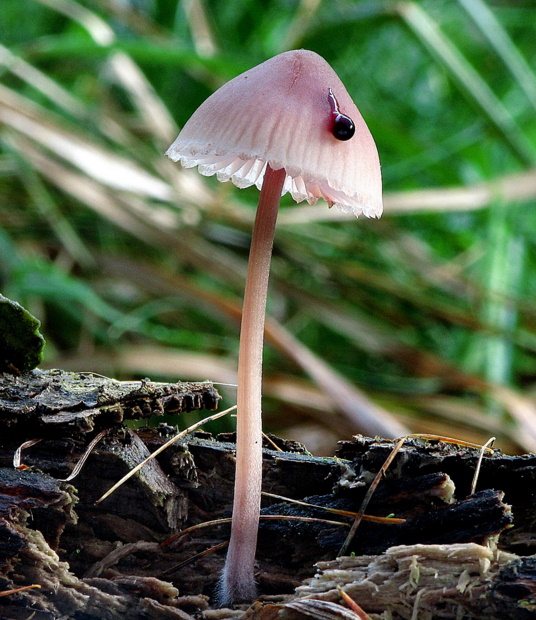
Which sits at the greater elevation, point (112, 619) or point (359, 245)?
point (359, 245)

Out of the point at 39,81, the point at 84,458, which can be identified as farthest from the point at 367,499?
the point at 39,81

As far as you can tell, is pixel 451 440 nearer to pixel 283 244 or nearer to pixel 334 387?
pixel 334 387

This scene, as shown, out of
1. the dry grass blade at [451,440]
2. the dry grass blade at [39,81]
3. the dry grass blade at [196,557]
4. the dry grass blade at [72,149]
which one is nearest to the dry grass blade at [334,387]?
the dry grass blade at [72,149]

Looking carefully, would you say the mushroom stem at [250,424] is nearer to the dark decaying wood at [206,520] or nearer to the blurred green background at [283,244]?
the dark decaying wood at [206,520]

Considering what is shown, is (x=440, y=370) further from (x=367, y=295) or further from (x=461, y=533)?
(x=461, y=533)

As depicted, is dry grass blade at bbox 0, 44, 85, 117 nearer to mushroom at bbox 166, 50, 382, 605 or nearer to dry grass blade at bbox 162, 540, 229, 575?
mushroom at bbox 166, 50, 382, 605

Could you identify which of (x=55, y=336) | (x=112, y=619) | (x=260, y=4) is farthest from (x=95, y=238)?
(x=112, y=619)

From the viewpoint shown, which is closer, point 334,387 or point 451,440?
point 451,440
